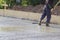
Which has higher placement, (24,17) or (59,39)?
(59,39)

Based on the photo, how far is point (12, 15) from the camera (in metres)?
21.5

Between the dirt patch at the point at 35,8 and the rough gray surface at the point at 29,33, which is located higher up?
the rough gray surface at the point at 29,33

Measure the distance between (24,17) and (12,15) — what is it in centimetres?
223

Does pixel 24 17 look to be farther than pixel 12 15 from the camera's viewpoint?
No

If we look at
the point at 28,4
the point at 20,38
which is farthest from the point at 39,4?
the point at 20,38

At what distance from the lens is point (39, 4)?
2233cm

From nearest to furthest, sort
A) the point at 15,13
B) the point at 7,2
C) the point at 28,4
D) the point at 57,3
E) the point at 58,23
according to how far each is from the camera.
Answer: the point at 58,23 < the point at 57,3 < the point at 15,13 < the point at 28,4 < the point at 7,2

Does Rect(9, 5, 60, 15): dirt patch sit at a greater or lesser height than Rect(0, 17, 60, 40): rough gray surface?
lesser

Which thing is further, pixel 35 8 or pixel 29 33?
→ pixel 35 8

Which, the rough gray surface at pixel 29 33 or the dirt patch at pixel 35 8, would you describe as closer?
the rough gray surface at pixel 29 33

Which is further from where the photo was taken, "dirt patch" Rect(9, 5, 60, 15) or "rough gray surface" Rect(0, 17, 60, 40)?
"dirt patch" Rect(9, 5, 60, 15)

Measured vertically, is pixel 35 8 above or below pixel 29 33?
below

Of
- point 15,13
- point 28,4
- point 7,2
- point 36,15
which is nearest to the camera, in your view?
point 36,15

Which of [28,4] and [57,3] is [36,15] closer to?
[57,3]
